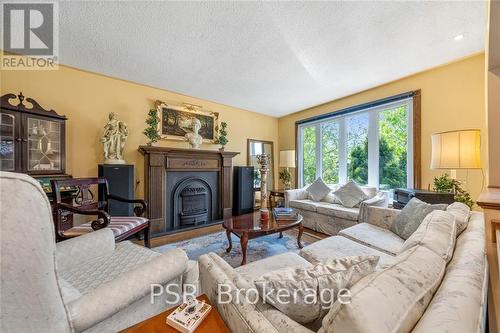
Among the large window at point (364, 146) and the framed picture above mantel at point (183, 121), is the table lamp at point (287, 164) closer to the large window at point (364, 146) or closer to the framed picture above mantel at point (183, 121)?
the large window at point (364, 146)

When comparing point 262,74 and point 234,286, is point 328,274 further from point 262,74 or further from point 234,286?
point 262,74

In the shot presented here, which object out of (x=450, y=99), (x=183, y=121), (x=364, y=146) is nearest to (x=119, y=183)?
(x=183, y=121)

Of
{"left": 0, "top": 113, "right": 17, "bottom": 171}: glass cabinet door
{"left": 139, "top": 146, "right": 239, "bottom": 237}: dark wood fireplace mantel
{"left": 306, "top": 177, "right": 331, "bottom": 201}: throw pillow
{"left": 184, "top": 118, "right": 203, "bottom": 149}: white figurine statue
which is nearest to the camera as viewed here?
{"left": 0, "top": 113, "right": 17, "bottom": 171}: glass cabinet door

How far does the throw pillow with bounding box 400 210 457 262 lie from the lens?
0.90 metres

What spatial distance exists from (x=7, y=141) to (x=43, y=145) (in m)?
0.28

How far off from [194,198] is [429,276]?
3.36 meters

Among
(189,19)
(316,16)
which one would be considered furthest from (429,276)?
(189,19)

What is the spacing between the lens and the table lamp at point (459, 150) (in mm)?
1905

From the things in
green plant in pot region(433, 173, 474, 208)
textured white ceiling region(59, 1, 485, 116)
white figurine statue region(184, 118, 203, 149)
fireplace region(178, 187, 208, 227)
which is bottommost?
fireplace region(178, 187, 208, 227)

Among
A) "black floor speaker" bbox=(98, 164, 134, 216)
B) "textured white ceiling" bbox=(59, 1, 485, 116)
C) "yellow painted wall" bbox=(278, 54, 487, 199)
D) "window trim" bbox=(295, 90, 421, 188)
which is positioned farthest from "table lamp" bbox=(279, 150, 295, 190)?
"black floor speaker" bbox=(98, 164, 134, 216)

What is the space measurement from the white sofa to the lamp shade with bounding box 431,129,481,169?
2.98ft

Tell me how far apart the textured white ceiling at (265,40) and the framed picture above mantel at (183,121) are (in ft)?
1.56

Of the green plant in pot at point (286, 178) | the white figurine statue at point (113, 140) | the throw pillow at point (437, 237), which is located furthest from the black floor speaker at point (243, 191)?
the throw pillow at point (437, 237)

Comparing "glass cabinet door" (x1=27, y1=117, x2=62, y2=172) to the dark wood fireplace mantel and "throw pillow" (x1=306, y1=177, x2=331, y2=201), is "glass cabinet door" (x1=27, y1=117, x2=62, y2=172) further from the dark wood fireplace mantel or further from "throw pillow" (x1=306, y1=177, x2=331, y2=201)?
"throw pillow" (x1=306, y1=177, x2=331, y2=201)
